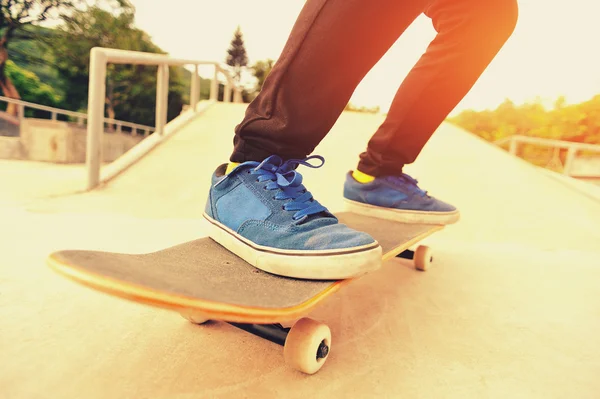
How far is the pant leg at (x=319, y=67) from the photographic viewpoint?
871 mm

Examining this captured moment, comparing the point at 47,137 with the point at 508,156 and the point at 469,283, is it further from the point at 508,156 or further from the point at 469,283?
the point at 469,283

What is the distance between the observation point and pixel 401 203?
1597mm

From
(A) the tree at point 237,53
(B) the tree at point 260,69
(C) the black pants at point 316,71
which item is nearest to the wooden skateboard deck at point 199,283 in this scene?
(C) the black pants at point 316,71

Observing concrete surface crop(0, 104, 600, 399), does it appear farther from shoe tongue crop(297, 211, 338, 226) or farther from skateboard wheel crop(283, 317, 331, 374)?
shoe tongue crop(297, 211, 338, 226)

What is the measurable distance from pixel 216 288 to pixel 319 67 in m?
0.55

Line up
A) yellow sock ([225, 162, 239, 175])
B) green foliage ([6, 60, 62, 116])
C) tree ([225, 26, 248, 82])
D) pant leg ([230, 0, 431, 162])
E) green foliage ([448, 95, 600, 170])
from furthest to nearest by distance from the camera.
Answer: tree ([225, 26, 248, 82])
green foliage ([6, 60, 62, 116])
green foliage ([448, 95, 600, 170])
yellow sock ([225, 162, 239, 175])
pant leg ([230, 0, 431, 162])

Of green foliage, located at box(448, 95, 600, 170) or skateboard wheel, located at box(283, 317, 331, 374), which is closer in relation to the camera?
skateboard wheel, located at box(283, 317, 331, 374)

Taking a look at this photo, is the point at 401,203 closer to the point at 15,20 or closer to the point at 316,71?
the point at 316,71

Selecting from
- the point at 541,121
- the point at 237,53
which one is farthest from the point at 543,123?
the point at 237,53

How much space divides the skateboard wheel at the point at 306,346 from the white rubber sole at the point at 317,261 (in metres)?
0.10

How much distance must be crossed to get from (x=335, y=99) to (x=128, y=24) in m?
22.0

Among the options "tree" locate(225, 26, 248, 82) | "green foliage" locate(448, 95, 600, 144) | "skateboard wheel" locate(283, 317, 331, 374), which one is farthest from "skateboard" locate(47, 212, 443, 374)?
"tree" locate(225, 26, 248, 82)

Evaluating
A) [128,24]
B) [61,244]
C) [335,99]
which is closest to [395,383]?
[335,99]

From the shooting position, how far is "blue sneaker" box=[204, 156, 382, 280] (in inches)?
30.8
